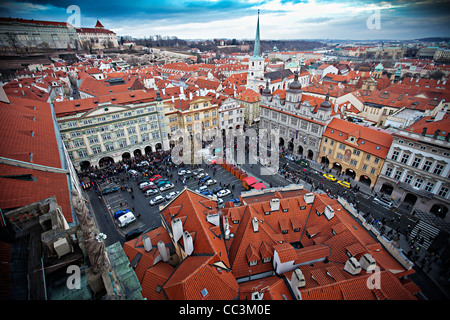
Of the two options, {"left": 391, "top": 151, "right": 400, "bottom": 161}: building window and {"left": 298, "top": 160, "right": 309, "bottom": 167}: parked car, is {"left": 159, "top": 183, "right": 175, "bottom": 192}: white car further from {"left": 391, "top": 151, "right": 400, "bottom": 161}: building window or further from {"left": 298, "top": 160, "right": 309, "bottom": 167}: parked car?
{"left": 391, "top": 151, "right": 400, "bottom": 161}: building window

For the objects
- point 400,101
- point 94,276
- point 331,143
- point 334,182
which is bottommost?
point 334,182

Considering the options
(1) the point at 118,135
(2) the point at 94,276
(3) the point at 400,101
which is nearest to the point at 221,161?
(1) the point at 118,135

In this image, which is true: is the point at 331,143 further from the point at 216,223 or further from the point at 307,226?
the point at 216,223

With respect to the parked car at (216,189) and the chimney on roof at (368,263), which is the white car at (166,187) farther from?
the chimney on roof at (368,263)

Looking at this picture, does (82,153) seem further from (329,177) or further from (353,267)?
(329,177)

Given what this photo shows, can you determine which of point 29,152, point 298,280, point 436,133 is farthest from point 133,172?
point 436,133
